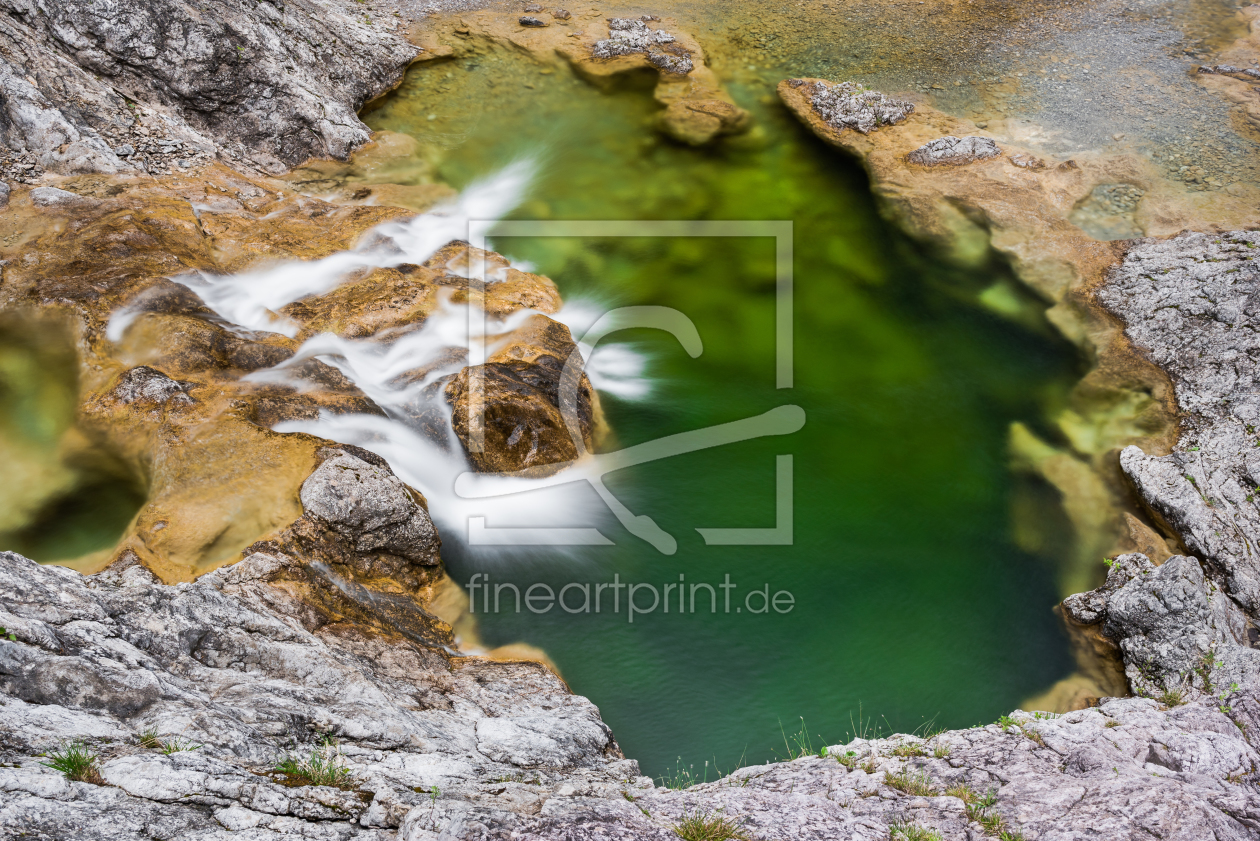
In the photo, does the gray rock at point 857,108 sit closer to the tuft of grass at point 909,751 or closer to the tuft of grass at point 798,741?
the tuft of grass at point 798,741

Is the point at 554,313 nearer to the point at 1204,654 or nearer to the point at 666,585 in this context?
the point at 666,585

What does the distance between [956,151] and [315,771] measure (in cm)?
1709

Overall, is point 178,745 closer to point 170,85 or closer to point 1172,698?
point 1172,698

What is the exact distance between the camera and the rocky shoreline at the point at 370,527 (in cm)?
556

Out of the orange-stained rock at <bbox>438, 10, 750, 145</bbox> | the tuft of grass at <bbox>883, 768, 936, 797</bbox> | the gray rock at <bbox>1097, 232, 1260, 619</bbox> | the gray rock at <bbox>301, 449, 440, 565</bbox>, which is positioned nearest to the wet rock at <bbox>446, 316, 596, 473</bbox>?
the gray rock at <bbox>301, 449, 440, 565</bbox>

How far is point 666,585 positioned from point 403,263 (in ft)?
24.6

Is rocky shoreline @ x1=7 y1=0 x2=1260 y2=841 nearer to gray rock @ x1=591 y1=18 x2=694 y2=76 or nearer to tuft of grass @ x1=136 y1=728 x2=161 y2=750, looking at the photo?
tuft of grass @ x1=136 y1=728 x2=161 y2=750

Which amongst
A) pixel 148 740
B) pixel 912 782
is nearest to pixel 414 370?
pixel 148 740

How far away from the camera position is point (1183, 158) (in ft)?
53.7

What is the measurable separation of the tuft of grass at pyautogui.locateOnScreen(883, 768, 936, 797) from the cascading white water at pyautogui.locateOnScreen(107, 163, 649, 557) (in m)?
5.23

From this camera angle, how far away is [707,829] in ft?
17.8

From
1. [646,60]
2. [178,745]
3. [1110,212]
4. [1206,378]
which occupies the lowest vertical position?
[1206,378]
